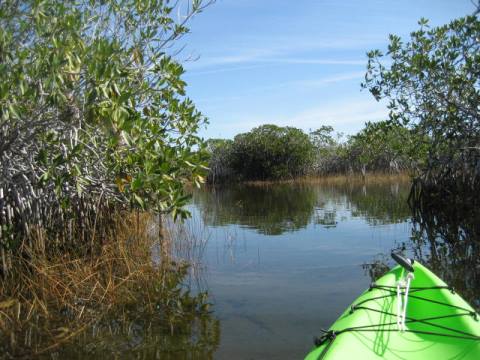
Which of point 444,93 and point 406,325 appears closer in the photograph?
point 406,325

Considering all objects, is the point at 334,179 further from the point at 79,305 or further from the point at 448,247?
the point at 79,305

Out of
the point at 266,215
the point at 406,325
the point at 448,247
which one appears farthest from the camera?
the point at 266,215

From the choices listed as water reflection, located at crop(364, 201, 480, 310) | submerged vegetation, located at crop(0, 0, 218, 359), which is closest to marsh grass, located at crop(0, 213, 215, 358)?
submerged vegetation, located at crop(0, 0, 218, 359)

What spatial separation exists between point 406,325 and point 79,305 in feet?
9.39

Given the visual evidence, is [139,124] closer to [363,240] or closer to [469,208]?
[363,240]

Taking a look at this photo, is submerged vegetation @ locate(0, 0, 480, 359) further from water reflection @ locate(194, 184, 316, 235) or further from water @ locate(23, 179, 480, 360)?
water reflection @ locate(194, 184, 316, 235)

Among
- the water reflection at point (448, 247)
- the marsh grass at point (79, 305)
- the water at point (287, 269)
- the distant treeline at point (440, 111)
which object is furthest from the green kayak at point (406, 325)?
the distant treeline at point (440, 111)

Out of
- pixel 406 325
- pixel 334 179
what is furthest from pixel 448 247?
pixel 334 179

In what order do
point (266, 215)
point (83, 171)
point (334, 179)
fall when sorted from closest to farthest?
point (83, 171)
point (266, 215)
point (334, 179)

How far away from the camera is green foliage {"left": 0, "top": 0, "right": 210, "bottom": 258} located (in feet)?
12.4

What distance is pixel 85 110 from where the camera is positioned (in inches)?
158

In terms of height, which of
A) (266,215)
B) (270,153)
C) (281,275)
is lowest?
(281,275)

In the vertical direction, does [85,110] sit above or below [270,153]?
below

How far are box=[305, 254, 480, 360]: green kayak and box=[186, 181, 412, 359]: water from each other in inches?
27.0
